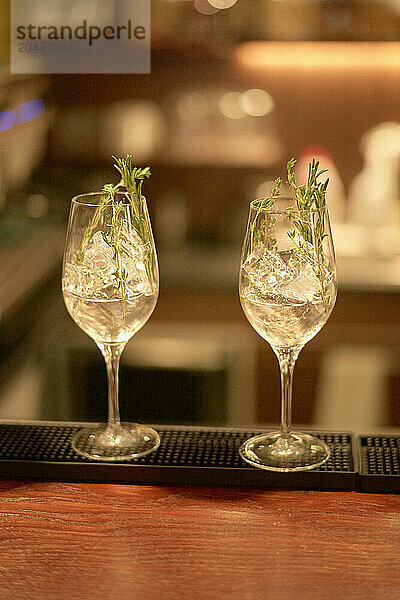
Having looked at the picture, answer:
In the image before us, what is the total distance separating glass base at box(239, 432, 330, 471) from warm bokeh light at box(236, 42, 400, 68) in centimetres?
46

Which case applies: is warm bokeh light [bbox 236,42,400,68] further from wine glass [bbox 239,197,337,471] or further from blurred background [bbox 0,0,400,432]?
wine glass [bbox 239,197,337,471]

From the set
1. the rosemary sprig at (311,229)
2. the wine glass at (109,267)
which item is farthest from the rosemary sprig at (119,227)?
the rosemary sprig at (311,229)

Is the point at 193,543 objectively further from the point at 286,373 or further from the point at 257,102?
the point at 257,102

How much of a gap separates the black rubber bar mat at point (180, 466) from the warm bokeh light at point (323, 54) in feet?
1.50

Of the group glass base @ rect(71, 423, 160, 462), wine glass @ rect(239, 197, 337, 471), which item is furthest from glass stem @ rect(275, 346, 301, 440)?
glass base @ rect(71, 423, 160, 462)

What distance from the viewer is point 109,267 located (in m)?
0.77

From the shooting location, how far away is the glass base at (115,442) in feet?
2.65

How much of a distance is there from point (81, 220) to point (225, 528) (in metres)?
0.29

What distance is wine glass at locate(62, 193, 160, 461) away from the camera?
0.77 m

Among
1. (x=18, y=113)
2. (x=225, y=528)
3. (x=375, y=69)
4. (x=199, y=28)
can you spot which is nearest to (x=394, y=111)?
(x=375, y=69)

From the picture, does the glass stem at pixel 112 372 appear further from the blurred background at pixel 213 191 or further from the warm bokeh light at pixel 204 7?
the warm bokeh light at pixel 204 7

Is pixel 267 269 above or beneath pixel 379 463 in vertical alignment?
above

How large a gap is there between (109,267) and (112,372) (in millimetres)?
115

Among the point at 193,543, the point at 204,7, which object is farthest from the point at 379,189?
the point at 193,543
